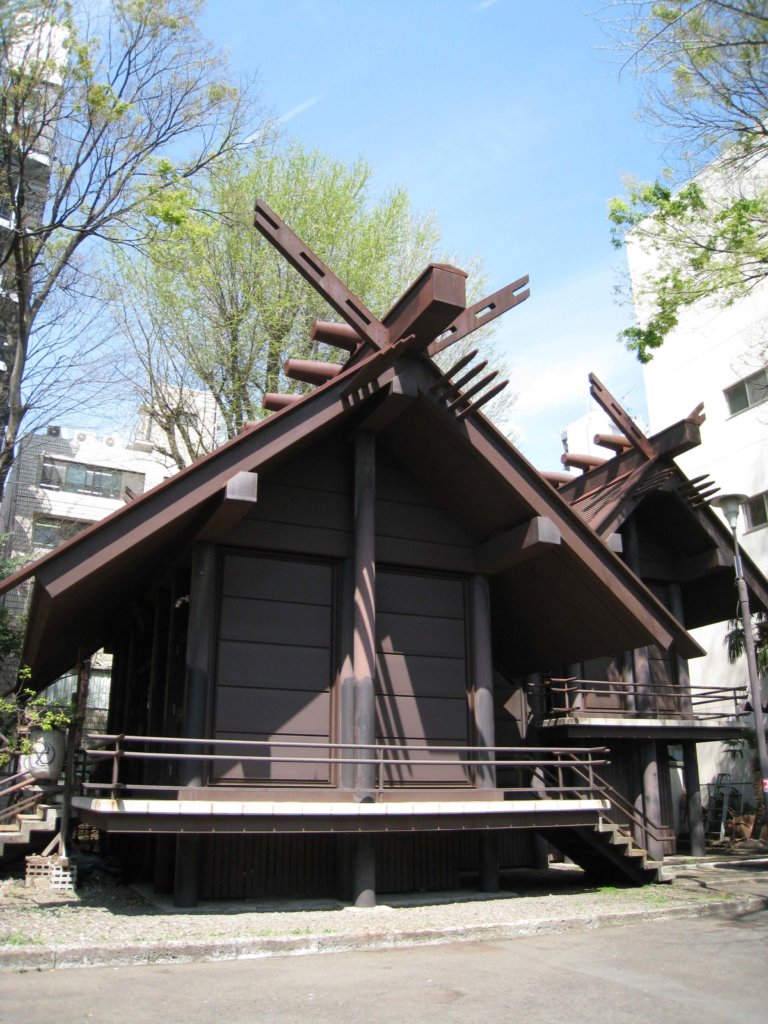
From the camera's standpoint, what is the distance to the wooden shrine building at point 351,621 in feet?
37.5

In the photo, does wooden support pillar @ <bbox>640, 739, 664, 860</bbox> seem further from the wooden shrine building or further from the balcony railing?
the wooden shrine building

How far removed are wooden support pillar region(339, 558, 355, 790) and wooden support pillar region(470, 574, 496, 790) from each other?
2315 millimetres

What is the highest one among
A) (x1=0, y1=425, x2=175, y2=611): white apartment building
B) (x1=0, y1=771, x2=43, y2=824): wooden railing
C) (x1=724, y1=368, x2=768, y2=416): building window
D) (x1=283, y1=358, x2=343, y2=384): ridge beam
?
(x1=724, y1=368, x2=768, y2=416): building window

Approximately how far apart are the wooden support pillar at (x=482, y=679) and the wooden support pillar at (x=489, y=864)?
3.40ft

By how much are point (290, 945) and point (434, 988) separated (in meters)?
1.93

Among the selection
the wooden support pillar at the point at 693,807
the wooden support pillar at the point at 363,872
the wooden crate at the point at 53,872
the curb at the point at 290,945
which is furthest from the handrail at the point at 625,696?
the wooden crate at the point at 53,872

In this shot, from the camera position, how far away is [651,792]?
1927cm

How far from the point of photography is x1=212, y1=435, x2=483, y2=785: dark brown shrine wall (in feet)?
40.7

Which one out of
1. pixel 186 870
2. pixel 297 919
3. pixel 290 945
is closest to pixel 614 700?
pixel 297 919

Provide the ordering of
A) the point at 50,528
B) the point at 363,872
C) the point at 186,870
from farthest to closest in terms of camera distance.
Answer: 1. the point at 50,528
2. the point at 363,872
3. the point at 186,870

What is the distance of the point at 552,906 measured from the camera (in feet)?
39.2

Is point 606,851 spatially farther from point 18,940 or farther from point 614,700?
point 18,940

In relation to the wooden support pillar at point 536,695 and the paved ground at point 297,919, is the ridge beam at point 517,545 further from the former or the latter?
the paved ground at point 297,919

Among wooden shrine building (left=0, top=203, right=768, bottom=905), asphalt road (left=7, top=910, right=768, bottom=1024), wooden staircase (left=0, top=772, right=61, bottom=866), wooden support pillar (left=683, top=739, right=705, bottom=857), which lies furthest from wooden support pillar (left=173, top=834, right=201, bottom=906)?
wooden support pillar (left=683, top=739, right=705, bottom=857)
